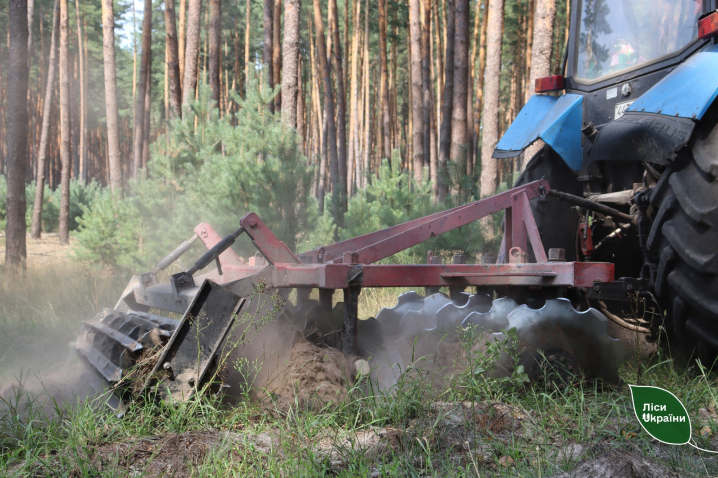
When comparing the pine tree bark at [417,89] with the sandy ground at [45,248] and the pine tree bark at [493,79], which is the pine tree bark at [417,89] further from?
the sandy ground at [45,248]

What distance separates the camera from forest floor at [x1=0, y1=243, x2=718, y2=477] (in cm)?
201

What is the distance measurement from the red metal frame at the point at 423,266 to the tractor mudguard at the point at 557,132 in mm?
351

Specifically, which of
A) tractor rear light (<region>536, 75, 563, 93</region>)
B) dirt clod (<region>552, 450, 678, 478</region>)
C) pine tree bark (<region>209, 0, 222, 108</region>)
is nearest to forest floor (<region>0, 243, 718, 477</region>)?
dirt clod (<region>552, 450, 678, 478</region>)

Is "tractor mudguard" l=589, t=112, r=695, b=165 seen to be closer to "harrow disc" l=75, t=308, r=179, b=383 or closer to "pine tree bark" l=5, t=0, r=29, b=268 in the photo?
"harrow disc" l=75, t=308, r=179, b=383

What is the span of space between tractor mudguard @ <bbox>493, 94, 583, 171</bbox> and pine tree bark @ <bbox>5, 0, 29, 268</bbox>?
5.92 metres

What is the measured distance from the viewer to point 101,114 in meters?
39.9

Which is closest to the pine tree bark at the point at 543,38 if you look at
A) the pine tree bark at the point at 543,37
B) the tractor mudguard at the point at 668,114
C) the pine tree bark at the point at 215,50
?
the pine tree bark at the point at 543,37

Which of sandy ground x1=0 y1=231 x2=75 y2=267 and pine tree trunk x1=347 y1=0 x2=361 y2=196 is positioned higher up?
pine tree trunk x1=347 y1=0 x2=361 y2=196

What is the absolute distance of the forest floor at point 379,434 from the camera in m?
2.01

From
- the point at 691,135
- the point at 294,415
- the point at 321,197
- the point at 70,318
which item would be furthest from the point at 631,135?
the point at 321,197

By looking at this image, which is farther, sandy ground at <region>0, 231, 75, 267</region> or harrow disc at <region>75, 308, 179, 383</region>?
sandy ground at <region>0, 231, 75, 267</region>

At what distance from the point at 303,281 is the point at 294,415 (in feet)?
2.16

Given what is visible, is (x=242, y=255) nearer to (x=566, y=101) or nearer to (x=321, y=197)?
(x=566, y=101)

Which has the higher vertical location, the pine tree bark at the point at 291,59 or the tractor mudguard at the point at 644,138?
the pine tree bark at the point at 291,59
